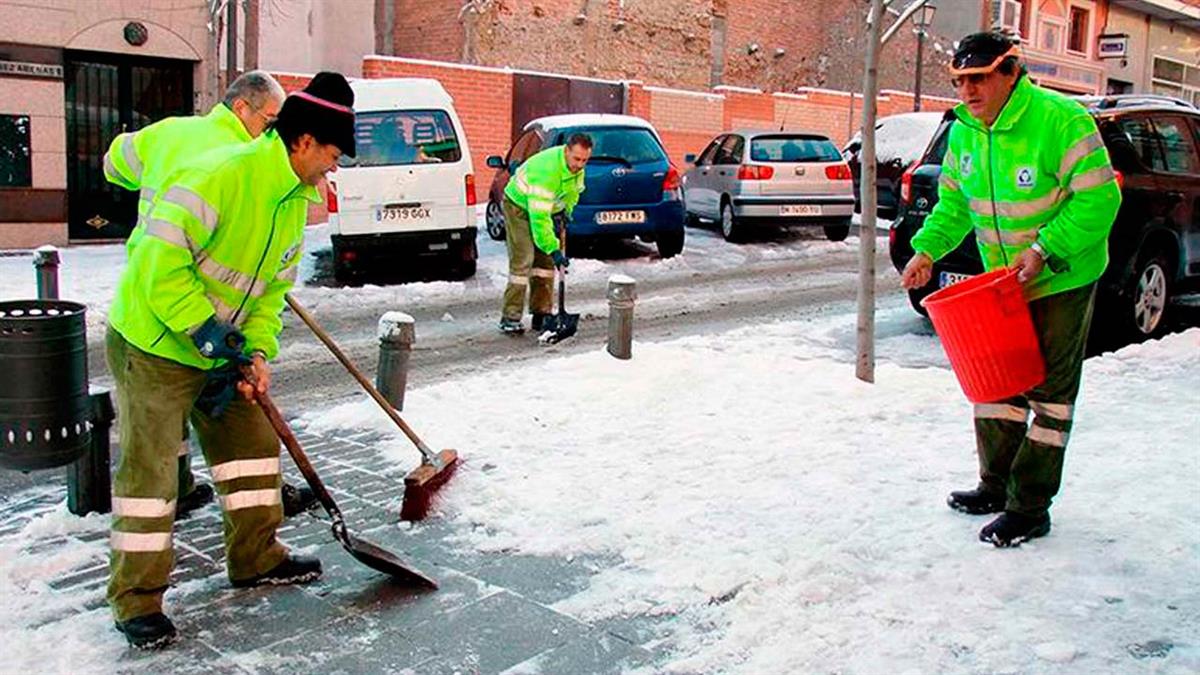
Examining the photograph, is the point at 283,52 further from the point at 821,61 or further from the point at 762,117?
the point at 821,61

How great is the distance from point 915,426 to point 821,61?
30.1m

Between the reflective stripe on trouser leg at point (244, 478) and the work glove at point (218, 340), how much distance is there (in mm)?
453

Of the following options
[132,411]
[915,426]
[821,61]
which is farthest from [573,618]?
[821,61]

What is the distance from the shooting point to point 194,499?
533 cm

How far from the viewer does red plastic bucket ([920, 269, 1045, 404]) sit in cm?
440

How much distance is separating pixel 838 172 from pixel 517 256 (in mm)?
8292

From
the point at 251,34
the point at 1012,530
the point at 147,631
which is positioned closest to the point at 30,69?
the point at 251,34

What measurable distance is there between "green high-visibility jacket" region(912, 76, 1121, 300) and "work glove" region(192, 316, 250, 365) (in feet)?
9.57

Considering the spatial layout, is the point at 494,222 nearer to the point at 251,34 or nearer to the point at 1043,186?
the point at 251,34

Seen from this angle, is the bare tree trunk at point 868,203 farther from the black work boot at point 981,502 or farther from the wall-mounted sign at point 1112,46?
the wall-mounted sign at point 1112,46

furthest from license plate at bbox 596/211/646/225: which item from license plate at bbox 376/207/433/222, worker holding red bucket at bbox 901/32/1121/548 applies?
worker holding red bucket at bbox 901/32/1121/548

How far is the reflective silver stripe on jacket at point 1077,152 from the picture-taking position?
4426 millimetres

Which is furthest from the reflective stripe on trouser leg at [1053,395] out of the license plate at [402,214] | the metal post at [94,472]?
the license plate at [402,214]

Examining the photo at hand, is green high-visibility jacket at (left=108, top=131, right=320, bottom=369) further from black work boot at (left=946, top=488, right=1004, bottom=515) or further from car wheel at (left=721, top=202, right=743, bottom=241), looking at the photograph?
car wheel at (left=721, top=202, right=743, bottom=241)
